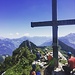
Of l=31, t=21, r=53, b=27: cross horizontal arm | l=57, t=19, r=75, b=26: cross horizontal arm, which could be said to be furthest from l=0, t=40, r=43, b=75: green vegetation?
l=57, t=19, r=75, b=26: cross horizontal arm

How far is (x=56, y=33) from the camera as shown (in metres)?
16.9

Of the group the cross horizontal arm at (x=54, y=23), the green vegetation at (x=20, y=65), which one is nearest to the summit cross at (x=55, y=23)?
the cross horizontal arm at (x=54, y=23)

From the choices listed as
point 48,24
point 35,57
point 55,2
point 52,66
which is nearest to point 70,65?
point 52,66

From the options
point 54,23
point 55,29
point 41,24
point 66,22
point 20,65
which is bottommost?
point 20,65

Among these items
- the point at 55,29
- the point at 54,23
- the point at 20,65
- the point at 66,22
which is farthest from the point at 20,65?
the point at 66,22

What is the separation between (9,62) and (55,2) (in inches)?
371

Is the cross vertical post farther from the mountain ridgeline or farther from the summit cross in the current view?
the mountain ridgeline

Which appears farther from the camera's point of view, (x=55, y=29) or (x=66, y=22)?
(x=55, y=29)

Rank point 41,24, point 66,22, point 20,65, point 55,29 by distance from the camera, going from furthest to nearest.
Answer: point 20,65 → point 41,24 → point 55,29 → point 66,22

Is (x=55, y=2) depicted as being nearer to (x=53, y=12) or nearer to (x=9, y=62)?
(x=53, y=12)

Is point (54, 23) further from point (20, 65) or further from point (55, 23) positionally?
point (20, 65)

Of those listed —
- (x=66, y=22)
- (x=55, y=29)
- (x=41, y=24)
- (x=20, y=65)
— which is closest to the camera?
(x=66, y=22)

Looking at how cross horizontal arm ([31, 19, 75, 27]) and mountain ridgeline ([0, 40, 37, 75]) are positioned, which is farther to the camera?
mountain ridgeline ([0, 40, 37, 75])

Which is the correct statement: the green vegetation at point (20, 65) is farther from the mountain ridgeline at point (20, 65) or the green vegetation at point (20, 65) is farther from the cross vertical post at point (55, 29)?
the cross vertical post at point (55, 29)
